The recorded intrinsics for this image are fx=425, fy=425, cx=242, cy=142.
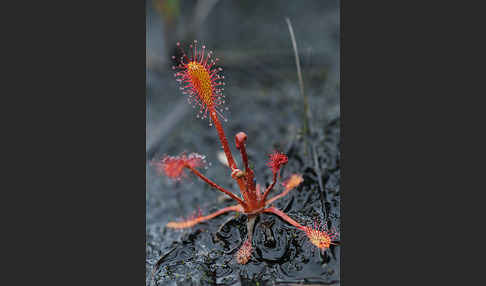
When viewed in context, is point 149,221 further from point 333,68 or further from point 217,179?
point 333,68

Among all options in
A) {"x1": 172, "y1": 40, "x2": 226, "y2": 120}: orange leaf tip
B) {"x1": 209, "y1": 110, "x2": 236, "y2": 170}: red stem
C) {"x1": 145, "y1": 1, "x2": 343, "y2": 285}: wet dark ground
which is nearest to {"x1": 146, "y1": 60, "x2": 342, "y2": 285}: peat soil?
{"x1": 145, "y1": 1, "x2": 343, "y2": 285}: wet dark ground

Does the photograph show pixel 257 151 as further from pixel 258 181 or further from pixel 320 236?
pixel 320 236

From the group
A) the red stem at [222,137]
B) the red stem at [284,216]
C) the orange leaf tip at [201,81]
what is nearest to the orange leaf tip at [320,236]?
the red stem at [284,216]

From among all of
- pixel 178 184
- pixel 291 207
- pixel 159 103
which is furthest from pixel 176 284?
pixel 159 103

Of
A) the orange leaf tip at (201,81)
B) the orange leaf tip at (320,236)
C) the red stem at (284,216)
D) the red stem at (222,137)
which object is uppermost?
the orange leaf tip at (201,81)

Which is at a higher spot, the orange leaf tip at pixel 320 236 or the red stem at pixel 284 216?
the red stem at pixel 284 216

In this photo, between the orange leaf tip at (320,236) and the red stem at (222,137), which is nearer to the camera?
the orange leaf tip at (320,236)

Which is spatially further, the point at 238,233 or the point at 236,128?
the point at 236,128

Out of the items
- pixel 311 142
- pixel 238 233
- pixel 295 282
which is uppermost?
pixel 311 142

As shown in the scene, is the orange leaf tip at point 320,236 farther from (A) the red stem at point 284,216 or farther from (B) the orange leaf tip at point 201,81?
(B) the orange leaf tip at point 201,81
